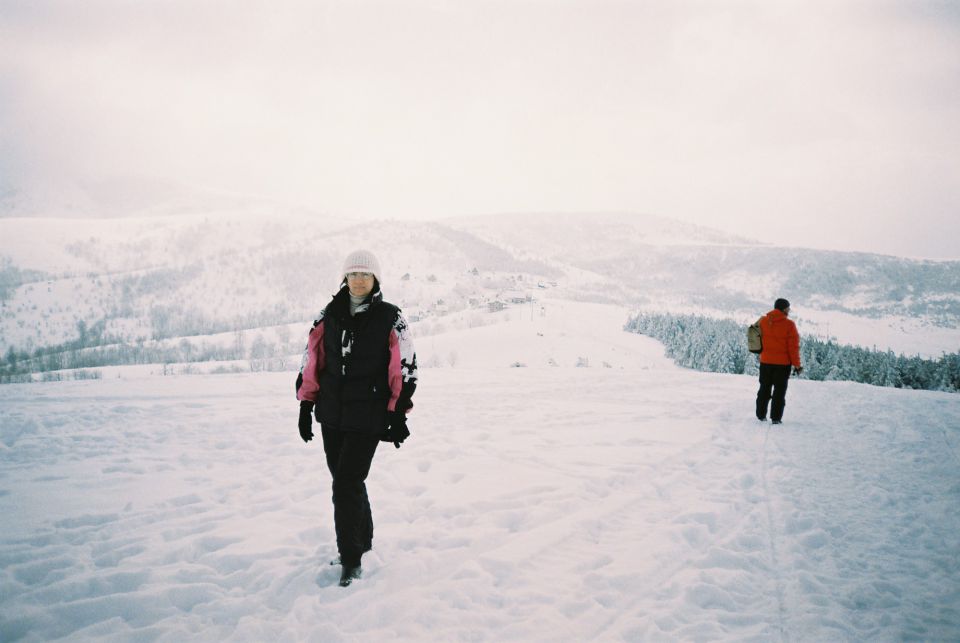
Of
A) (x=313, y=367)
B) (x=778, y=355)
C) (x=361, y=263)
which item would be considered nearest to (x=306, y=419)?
(x=313, y=367)

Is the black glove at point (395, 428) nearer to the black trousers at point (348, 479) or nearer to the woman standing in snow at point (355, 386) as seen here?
the woman standing in snow at point (355, 386)

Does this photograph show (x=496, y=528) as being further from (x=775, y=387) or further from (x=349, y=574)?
(x=775, y=387)

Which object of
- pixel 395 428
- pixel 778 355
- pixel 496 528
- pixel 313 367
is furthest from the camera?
pixel 778 355

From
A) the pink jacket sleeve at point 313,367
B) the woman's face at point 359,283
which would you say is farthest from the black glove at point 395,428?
the woman's face at point 359,283

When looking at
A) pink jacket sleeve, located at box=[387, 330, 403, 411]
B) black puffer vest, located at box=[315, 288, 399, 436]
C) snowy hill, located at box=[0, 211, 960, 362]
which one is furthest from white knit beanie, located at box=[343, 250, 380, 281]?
snowy hill, located at box=[0, 211, 960, 362]

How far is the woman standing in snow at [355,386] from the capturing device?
11.7 ft

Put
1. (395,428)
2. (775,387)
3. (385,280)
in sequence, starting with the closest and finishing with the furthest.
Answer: (395,428), (775,387), (385,280)

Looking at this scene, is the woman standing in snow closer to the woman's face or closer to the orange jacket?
the woman's face

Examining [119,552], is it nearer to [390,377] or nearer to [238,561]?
[238,561]

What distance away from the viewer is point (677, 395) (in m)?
11.3

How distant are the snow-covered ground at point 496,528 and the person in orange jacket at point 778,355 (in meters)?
0.51

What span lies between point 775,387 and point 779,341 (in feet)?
2.93

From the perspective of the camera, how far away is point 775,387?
857 centimetres

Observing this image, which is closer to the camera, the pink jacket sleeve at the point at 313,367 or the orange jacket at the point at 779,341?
the pink jacket sleeve at the point at 313,367
